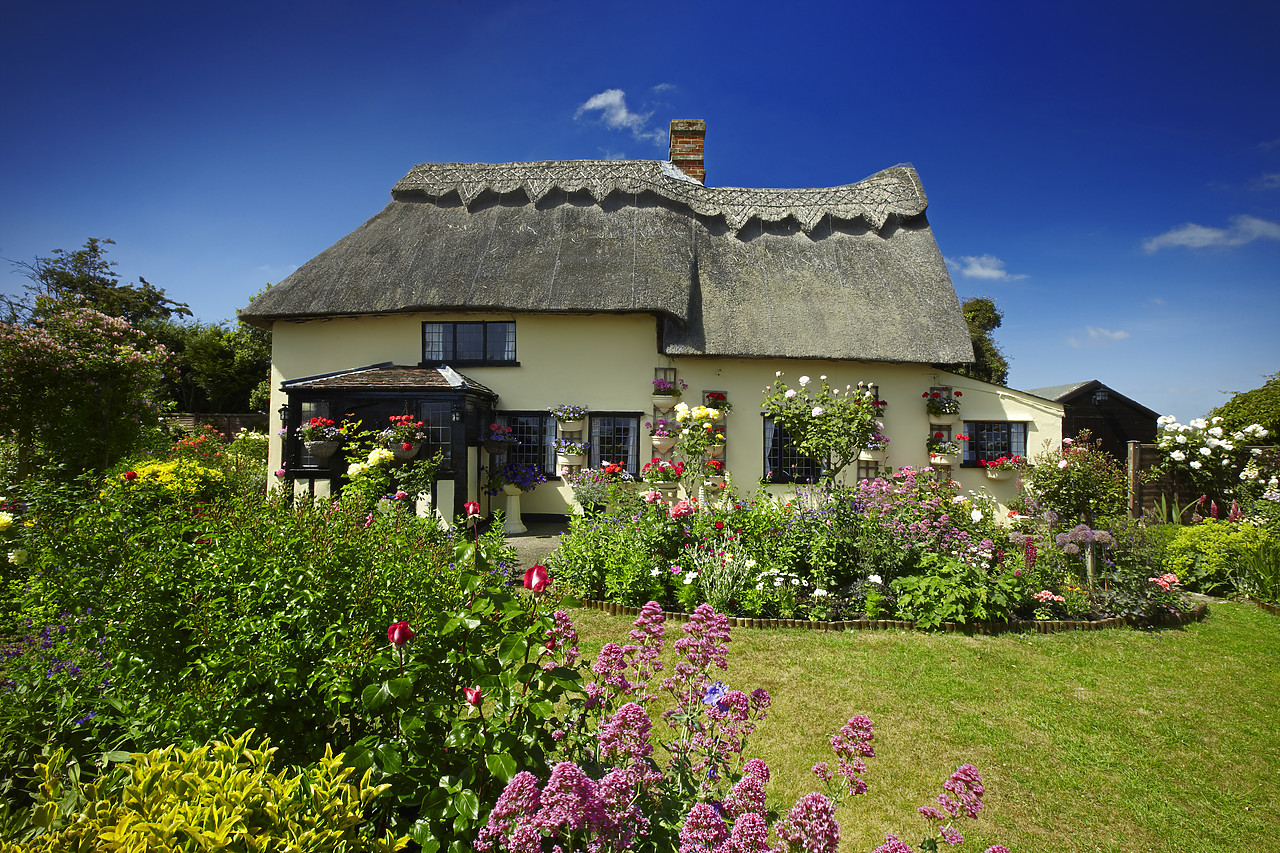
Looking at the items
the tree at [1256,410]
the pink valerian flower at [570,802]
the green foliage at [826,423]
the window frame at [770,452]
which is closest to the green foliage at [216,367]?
the window frame at [770,452]

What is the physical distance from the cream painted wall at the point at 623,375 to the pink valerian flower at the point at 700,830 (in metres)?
8.88

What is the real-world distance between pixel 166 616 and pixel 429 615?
2.98 ft

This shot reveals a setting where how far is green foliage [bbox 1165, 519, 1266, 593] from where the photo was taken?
6348mm

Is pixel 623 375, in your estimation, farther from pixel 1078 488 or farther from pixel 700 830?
pixel 700 830

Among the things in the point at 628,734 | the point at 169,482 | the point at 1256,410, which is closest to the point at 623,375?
the point at 169,482

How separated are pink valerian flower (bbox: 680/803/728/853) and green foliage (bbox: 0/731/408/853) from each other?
0.75 meters

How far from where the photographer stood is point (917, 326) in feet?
34.2

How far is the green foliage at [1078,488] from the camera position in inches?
296

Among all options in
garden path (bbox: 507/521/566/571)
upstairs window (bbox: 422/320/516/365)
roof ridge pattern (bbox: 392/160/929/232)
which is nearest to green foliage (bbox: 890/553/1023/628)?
garden path (bbox: 507/521/566/571)

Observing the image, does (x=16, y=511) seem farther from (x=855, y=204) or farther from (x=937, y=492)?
(x=855, y=204)

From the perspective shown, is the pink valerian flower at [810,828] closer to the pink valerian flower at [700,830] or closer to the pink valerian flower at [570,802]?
the pink valerian flower at [700,830]

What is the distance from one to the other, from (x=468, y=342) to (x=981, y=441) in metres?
9.88

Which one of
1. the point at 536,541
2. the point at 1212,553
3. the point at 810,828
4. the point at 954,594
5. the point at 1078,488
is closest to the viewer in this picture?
the point at 810,828

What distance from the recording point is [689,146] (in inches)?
508
